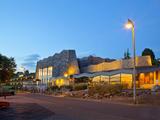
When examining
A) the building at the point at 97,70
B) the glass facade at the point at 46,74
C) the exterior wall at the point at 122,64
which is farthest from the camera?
the glass facade at the point at 46,74

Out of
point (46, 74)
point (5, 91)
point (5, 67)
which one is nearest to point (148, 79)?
point (5, 91)

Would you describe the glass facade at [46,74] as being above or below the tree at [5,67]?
above

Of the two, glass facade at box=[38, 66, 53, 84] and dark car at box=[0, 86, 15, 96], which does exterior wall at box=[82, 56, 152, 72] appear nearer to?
glass facade at box=[38, 66, 53, 84]

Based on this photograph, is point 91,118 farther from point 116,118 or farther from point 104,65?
point 104,65

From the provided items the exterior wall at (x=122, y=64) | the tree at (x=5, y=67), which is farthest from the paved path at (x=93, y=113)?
the exterior wall at (x=122, y=64)

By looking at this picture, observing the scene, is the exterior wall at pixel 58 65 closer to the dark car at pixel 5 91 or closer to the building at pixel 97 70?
the building at pixel 97 70

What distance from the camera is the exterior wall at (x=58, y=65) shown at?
10857cm

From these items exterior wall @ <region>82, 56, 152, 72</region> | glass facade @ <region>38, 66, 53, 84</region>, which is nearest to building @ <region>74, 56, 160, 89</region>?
exterior wall @ <region>82, 56, 152, 72</region>

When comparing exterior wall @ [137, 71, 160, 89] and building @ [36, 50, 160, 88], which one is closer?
exterior wall @ [137, 71, 160, 89]

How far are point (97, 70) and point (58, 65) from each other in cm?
2624

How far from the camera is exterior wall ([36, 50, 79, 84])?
10857cm

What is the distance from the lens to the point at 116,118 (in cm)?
1909

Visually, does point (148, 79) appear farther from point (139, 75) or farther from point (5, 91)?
point (5, 91)

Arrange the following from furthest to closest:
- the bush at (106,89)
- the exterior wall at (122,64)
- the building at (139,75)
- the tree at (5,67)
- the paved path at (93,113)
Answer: the exterior wall at (122,64) < the building at (139,75) < the bush at (106,89) < the tree at (5,67) < the paved path at (93,113)
